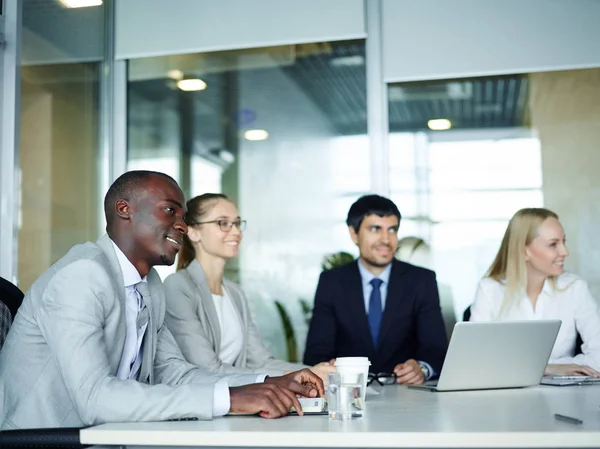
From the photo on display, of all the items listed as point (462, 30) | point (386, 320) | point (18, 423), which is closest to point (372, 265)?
point (386, 320)

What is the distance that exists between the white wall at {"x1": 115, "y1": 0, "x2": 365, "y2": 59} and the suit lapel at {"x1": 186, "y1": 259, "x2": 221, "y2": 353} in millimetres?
1789

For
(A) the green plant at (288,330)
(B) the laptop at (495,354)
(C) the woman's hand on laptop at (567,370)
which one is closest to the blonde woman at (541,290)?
(C) the woman's hand on laptop at (567,370)

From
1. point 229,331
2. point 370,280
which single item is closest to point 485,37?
point 370,280

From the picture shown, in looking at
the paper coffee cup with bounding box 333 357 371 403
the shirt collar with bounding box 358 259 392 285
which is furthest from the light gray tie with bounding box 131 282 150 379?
the shirt collar with bounding box 358 259 392 285

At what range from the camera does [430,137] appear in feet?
15.4

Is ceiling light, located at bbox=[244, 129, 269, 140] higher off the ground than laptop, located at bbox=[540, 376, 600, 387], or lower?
higher

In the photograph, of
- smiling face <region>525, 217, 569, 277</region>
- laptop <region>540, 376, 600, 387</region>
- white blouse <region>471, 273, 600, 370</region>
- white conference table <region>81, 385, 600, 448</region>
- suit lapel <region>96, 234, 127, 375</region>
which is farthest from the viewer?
smiling face <region>525, 217, 569, 277</region>

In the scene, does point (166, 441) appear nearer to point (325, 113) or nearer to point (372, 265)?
point (372, 265)

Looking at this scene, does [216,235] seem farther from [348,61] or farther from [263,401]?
[263,401]

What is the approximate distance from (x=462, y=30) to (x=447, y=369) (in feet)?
8.71

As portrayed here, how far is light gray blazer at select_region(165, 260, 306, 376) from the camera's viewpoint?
3.35 metres

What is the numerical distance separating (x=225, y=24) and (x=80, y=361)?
3.30m

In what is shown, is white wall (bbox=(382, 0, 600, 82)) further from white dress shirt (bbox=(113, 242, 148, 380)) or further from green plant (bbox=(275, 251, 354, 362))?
white dress shirt (bbox=(113, 242, 148, 380))

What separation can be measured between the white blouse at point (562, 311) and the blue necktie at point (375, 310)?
48cm
